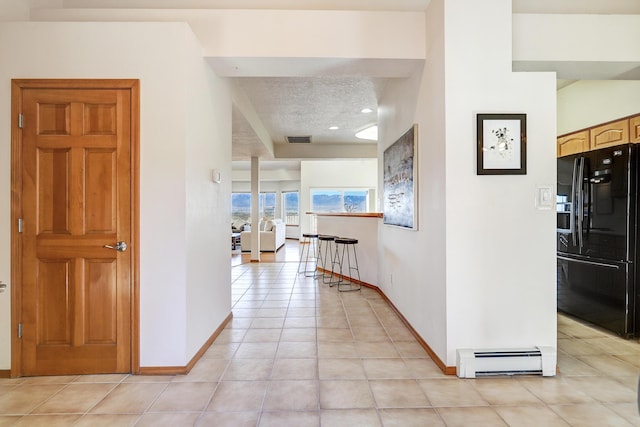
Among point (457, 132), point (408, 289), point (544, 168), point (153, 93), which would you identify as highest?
point (153, 93)

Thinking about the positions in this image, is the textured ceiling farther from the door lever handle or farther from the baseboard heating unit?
the baseboard heating unit

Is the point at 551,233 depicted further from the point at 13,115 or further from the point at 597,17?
the point at 13,115

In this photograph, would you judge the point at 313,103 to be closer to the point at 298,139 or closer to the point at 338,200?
the point at 298,139

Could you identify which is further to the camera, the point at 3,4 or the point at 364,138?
the point at 364,138

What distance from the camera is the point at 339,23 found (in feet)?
8.63

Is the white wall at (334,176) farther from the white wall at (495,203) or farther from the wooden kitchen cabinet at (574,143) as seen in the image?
the white wall at (495,203)

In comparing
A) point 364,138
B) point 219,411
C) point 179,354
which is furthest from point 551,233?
point 364,138

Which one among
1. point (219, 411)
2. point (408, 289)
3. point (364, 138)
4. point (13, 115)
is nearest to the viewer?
point (219, 411)

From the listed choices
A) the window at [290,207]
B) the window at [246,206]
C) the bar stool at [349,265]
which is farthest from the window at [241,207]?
the bar stool at [349,265]

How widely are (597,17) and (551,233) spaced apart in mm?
1868

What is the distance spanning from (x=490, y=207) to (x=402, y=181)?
3.60 ft

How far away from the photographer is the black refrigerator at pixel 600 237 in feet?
9.39

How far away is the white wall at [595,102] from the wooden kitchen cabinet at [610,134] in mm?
124

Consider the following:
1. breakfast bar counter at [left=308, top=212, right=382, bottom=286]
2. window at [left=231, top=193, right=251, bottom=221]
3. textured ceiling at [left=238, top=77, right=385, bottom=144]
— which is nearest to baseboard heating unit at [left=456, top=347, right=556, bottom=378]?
breakfast bar counter at [left=308, top=212, right=382, bottom=286]
